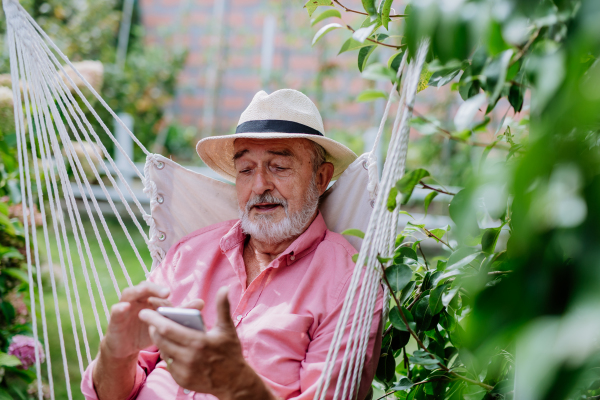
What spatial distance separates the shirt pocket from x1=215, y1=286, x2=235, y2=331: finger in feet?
1.28

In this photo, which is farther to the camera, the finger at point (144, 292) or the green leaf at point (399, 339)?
the green leaf at point (399, 339)

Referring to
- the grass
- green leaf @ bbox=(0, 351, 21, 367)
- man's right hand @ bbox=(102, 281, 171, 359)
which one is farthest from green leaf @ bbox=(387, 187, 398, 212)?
green leaf @ bbox=(0, 351, 21, 367)

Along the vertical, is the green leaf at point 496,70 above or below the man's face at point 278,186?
above

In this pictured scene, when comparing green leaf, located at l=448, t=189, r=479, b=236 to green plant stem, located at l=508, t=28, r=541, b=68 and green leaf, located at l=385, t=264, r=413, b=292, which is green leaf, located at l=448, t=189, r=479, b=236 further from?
green leaf, located at l=385, t=264, r=413, b=292

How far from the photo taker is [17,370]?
6.11 ft

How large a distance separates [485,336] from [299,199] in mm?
1176

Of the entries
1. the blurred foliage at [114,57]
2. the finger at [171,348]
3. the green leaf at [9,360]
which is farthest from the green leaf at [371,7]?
the blurred foliage at [114,57]

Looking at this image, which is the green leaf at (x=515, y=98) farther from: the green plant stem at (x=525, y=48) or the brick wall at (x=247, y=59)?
the brick wall at (x=247, y=59)

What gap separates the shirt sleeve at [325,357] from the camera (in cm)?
123

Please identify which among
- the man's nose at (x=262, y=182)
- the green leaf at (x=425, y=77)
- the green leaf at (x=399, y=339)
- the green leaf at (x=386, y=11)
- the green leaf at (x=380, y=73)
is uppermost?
the green leaf at (x=386, y=11)

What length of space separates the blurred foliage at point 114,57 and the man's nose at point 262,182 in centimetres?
427

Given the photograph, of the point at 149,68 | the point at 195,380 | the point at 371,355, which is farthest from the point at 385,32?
the point at 149,68

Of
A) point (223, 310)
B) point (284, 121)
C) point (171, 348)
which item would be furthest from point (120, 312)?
point (284, 121)

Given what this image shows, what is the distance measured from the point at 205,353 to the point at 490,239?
615mm
